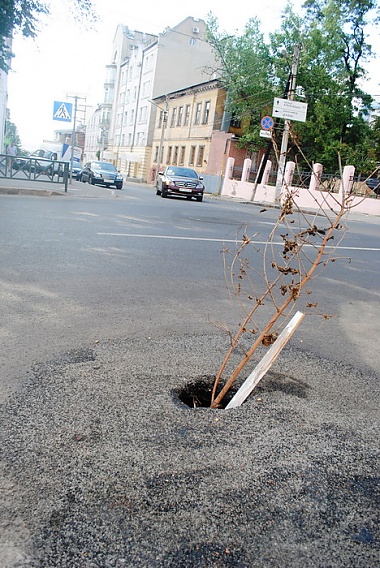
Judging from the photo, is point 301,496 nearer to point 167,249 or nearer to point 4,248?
point 4,248

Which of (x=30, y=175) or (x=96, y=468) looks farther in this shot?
(x=30, y=175)

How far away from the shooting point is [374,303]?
636cm

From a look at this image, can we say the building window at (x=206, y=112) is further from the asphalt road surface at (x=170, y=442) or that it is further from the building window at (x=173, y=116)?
the asphalt road surface at (x=170, y=442)

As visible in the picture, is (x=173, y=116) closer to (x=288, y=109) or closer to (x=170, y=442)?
(x=288, y=109)

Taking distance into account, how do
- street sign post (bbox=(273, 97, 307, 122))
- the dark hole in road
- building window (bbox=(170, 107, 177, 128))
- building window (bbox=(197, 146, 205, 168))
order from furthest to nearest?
building window (bbox=(170, 107, 177, 128)) → building window (bbox=(197, 146, 205, 168)) → street sign post (bbox=(273, 97, 307, 122)) → the dark hole in road

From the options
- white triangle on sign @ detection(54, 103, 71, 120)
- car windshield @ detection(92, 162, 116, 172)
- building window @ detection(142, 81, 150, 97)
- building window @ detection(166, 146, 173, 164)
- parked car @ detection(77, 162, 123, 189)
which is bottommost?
parked car @ detection(77, 162, 123, 189)

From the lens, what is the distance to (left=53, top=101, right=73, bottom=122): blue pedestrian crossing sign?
67.8 ft

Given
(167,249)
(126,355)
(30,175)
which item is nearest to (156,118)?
(30,175)

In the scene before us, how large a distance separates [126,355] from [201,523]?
1858 millimetres

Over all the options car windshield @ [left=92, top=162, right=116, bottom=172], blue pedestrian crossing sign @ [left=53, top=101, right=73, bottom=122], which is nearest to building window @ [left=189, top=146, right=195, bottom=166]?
car windshield @ [left=92, top=162, right=116, bottom=172]

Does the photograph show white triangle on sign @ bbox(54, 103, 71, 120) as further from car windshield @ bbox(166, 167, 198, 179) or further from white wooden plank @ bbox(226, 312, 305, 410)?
white wooden plank @ bbox(226, 312, 305, 410)

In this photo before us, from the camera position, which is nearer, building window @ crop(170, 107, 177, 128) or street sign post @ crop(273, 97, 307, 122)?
street sign post @ crop(273, 97, 307, 122)

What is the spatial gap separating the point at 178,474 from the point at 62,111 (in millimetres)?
20728

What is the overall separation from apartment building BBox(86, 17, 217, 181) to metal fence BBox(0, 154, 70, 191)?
41.5 meters
